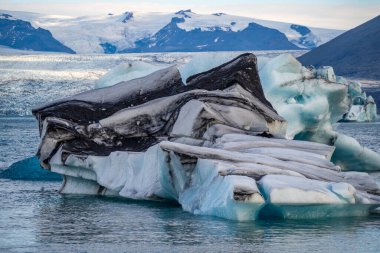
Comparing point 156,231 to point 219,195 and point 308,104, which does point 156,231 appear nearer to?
point 219,195

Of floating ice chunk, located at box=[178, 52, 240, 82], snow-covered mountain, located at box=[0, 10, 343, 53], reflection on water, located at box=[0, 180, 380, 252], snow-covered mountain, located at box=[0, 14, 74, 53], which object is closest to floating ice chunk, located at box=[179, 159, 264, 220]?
reflection on water, located at box=[0, 180, 380, 252]

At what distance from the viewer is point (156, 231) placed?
30.6ft

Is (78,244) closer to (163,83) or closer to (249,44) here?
(163,83)

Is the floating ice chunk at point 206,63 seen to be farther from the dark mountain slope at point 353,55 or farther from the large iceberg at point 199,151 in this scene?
the dark mountain slope at point 353,55

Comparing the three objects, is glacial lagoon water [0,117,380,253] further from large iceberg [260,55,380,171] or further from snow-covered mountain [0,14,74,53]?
snow-covered mountain [0,14,74,53]

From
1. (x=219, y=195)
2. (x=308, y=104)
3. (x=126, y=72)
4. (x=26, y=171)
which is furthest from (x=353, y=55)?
(x=219, y=195)

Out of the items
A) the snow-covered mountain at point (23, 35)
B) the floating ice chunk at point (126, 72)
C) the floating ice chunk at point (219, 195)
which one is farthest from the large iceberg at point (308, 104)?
the snow-covered mountain at point (23, 35)

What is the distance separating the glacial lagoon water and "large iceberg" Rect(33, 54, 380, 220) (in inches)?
7.9

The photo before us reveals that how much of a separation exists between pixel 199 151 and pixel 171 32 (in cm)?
10644

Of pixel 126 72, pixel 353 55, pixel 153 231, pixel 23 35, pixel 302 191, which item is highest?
pixel 126 72

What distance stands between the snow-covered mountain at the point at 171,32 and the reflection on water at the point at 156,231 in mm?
61554

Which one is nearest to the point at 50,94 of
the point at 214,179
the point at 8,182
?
the point at 8,182

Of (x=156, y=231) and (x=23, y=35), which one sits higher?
(x=156, y=231)

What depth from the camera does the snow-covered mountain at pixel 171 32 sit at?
76.1 metres
